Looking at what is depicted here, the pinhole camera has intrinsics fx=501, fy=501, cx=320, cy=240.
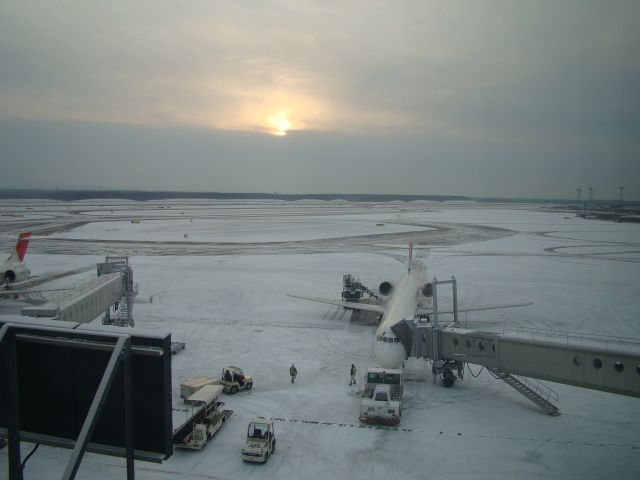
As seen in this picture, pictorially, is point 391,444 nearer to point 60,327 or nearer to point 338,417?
point 338,417

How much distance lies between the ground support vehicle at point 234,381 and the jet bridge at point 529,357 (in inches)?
296

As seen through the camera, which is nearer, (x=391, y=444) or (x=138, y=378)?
(x=138, y=378)

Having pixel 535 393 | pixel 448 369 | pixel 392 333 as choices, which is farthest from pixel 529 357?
pixel 392 333

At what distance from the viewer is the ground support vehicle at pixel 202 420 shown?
17.8 meters

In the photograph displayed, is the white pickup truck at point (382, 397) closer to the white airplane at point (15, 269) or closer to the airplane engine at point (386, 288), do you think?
the airplane engine at point (386, 288)

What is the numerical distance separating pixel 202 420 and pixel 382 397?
7.23 meters

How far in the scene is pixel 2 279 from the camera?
41219 millimetres

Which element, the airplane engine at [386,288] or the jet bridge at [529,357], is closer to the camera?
the jet bridge at [529,357]

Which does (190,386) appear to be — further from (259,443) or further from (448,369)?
(448,369)

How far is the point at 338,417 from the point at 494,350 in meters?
7.09

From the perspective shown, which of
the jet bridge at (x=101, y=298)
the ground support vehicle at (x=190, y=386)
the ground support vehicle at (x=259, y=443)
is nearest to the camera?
the ground support vehicle at (x=259, y=443)

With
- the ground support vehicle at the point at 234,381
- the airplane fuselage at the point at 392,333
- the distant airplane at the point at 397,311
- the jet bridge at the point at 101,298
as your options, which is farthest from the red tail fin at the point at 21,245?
the airplane fuselage at the point at 392,333

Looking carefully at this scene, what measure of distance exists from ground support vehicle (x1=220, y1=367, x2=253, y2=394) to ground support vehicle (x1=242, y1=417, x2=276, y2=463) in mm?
4911

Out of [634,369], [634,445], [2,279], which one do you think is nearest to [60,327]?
[634,369]
